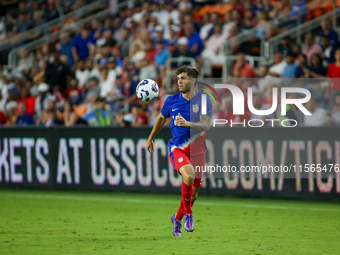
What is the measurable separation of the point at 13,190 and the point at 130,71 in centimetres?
481

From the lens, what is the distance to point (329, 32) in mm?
15172

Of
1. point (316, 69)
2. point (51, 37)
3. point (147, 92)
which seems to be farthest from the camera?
point (51, 37)

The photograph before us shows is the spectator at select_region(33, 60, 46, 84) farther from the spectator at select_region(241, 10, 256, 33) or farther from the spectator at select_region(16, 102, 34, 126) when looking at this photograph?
the spectator at select_region(241, 10, 256, 33)

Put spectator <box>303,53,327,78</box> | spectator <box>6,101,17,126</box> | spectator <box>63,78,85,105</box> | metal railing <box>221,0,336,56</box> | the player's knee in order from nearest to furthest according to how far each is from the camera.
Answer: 1. the player's knee
2. spectator <box>303,53,327,78</box>
3. metal railing <box>221,0,336,56</box>
4. spectator <box>63,78,85,105</box>
5. spectator <box>6,101,17,126</box>

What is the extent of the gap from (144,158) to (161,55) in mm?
4878

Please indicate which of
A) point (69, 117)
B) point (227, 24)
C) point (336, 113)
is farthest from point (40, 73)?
point (336, 113)

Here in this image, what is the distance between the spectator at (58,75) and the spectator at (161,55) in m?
3.25

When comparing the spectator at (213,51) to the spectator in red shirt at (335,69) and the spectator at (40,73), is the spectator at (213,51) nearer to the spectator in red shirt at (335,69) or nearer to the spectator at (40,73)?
the spectator in red shirt at (335,69)

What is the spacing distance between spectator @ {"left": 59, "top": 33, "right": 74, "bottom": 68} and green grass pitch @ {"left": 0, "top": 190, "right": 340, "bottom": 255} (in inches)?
302

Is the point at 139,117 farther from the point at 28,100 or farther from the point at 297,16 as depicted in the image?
the point at 28,100

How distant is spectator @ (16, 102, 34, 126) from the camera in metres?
17.0

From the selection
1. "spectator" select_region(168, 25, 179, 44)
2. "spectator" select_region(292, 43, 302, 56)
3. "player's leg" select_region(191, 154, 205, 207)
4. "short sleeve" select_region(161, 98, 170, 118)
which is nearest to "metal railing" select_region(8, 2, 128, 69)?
"spectator" select_region(168, 25, 179, 44)

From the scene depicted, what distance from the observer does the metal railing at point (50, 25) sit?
2295 cm

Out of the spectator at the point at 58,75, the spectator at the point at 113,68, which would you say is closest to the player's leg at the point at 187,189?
the spectator at the point at 113,68
